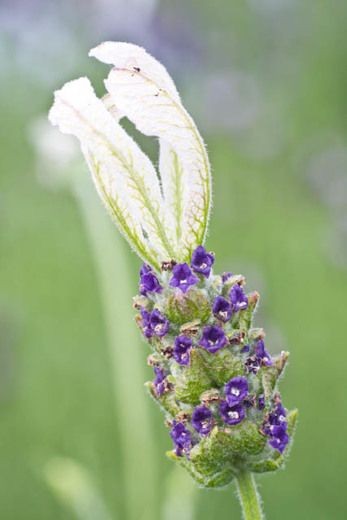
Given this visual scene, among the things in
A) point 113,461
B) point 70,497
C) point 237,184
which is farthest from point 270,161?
point 70,497

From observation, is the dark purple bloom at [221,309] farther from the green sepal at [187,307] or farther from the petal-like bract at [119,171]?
the petal-like bract at [119,171]

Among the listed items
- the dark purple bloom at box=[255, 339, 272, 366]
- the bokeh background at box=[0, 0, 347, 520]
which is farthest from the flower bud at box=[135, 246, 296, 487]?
the bokeh background at box=[0, 0, 347, 520]

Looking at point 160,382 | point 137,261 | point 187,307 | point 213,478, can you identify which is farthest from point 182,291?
point 137,261

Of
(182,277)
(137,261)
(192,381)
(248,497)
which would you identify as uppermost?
(137,261)

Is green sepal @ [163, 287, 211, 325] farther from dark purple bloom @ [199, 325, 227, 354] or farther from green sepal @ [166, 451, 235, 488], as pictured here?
green sepal @ [166, 451, 235, 488]

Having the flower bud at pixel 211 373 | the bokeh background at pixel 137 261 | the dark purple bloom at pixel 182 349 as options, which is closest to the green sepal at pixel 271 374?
the flower bud at pixel 211 373

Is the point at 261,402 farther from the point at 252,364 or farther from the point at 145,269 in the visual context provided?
the point at 145,269
